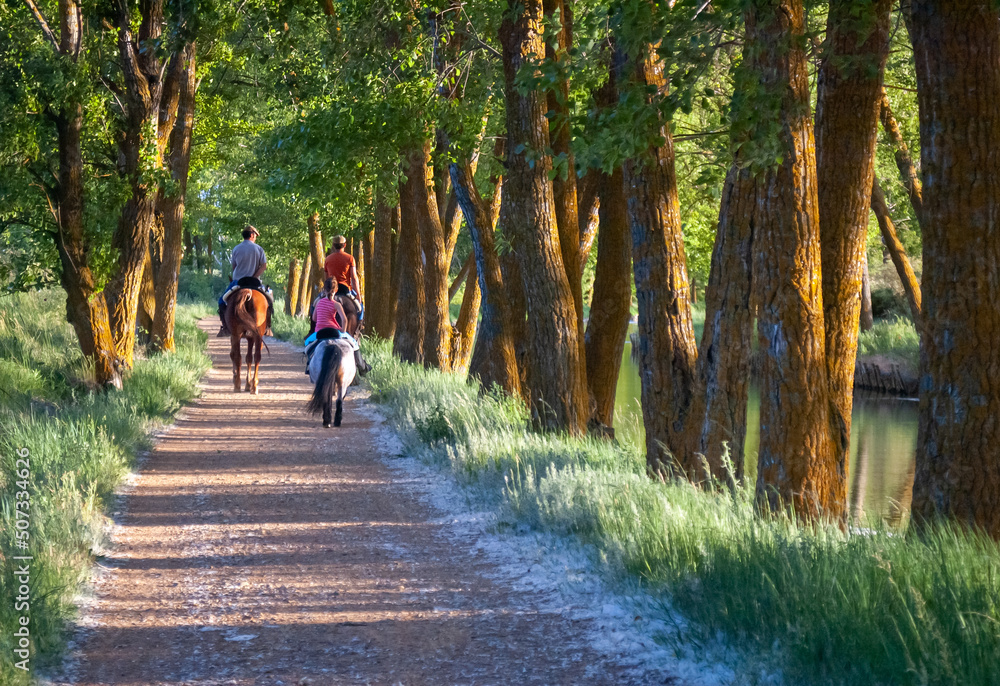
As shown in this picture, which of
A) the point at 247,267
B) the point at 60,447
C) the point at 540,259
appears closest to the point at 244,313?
the point at 247,267

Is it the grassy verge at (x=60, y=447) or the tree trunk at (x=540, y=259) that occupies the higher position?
the tree trunk at (x=540, y=259)

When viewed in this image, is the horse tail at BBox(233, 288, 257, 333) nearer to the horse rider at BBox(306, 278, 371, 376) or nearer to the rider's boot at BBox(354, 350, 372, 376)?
the horse rider at BBox(306, 278, 371, 376)

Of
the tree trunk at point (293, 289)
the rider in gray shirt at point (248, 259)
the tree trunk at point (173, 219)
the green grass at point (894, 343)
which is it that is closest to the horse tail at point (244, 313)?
the rider in gray shirt at point (248, 259)

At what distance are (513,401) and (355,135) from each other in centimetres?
441

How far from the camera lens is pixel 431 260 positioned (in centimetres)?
1933

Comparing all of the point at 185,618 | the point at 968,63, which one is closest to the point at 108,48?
the point at 185,618

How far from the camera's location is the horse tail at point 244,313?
16.6 metres

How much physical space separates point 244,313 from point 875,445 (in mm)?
11899

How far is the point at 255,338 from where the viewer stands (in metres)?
17.0

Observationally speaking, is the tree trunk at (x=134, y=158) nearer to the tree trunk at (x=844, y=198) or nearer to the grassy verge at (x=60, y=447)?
the grassy verge at (x=60, y=447)

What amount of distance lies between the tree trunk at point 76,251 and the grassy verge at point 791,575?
8.02 meters

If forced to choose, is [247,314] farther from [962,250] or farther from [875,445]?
[962,250]

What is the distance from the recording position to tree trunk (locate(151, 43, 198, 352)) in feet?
65.6

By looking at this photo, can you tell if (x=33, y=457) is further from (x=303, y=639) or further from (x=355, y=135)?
(x=355, y=135)
